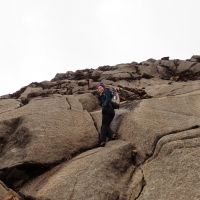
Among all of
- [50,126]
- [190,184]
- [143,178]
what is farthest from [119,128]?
[190,184]

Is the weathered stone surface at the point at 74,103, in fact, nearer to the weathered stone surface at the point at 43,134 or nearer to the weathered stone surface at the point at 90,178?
the weathered stone surface at the point at 43,134

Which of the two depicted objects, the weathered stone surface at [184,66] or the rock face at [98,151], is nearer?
the rock face at [98,151]

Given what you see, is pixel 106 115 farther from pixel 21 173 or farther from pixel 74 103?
Result: pixel 21 173

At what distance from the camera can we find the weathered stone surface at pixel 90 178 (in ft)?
69.7

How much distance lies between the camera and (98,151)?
81.0 feet

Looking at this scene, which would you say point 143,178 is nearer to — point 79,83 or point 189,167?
point 189,167

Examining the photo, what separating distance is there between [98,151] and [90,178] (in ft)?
9.70

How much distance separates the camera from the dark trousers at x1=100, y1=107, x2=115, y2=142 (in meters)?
26.3

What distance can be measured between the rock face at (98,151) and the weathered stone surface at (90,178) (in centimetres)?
5

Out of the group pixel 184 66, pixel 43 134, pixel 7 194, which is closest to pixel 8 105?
pixel 43 134

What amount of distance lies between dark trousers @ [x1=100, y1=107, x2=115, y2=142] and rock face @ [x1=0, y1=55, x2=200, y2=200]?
574 millimetres

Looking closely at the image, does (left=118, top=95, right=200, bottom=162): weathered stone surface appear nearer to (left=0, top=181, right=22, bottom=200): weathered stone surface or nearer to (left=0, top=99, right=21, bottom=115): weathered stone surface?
(left=0, top=181, right=22, bottom=200): weathered stone surface

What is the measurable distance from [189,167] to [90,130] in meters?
8.69

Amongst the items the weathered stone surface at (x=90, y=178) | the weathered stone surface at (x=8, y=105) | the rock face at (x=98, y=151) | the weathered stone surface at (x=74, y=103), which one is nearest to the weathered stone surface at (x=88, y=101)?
the rock face at (x=98, y=151)
